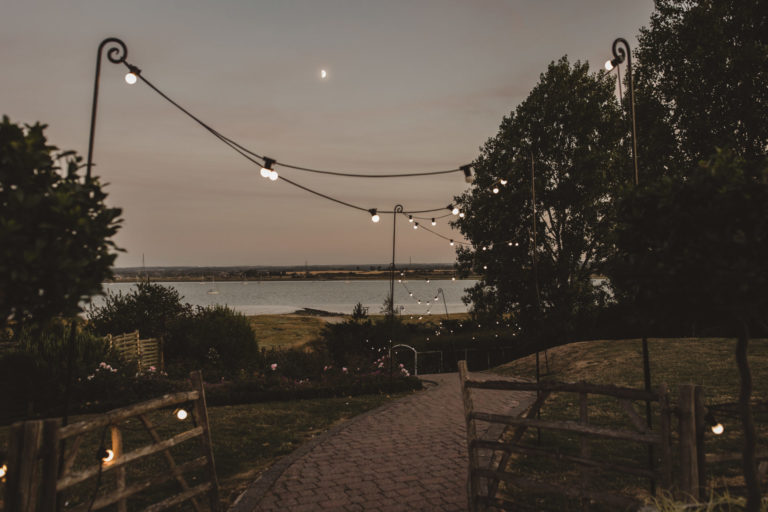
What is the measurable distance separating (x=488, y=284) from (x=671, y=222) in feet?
67.8

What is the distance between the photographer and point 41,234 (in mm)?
3586

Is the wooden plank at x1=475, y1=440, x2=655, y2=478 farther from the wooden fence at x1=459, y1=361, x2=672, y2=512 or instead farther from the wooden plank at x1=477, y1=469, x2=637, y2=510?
the wooden plank at x1=477, y1=469, x2=637, y2=510

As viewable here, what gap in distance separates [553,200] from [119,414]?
22.4 metres

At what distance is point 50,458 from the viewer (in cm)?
397

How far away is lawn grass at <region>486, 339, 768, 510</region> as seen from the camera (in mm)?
6773

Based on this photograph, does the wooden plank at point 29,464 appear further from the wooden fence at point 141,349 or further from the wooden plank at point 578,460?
the wooden fence at point 141,349

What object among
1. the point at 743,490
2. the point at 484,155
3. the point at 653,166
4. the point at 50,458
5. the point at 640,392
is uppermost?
the point at 484,155

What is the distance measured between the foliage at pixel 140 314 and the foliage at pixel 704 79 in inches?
833

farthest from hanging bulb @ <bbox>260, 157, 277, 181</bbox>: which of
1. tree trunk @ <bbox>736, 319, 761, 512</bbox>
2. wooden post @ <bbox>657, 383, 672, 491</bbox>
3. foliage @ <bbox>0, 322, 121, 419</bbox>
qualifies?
foliage @ <bbox>0, 322, 121, 419</bbox>

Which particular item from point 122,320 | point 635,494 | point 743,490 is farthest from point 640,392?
point 122,320

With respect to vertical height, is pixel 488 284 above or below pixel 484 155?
below

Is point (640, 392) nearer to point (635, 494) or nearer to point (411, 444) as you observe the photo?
point (635, 494)

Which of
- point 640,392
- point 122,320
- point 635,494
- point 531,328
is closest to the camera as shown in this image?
point 640,392

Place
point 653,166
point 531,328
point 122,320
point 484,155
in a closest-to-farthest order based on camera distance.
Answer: point 653,166 < point 122,320 < point 531,328 < point 484,155
